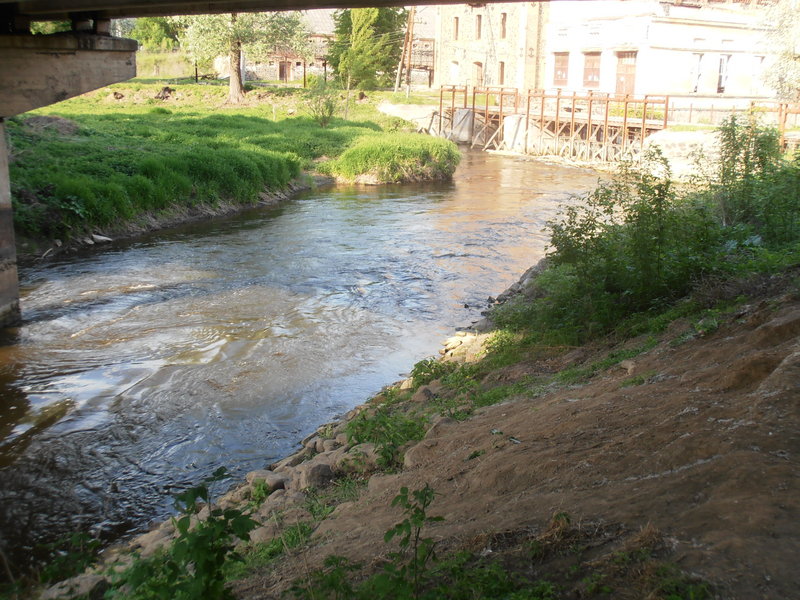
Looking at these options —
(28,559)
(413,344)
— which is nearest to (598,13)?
(413,344)

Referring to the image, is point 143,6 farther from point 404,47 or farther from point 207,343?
point 404,47

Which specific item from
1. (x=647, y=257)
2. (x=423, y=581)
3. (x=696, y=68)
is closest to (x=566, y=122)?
(x=696, y=68)

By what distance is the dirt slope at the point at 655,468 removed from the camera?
335 cm

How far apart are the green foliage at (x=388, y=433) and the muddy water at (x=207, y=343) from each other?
1337 millimetres

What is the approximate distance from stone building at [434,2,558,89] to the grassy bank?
1980cm

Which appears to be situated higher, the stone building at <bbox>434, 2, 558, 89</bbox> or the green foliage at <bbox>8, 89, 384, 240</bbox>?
the stone building at <bbox>434, 2, 558, 89</bbox>

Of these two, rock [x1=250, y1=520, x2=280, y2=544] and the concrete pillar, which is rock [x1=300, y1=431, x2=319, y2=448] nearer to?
rock [x1=250, y1=520, x2=280, y2=544]

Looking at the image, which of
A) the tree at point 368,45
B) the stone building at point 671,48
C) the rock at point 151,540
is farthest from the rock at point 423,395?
the tree at point 368,45

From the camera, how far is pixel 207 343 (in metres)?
11.0

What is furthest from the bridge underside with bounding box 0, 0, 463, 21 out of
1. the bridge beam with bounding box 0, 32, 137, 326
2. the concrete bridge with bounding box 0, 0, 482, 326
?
the bridge beam with bounding box 0, 32, 137, 326

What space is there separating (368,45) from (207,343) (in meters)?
46.4

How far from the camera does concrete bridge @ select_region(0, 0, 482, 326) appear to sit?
1038cm

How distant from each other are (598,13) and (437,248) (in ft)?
101

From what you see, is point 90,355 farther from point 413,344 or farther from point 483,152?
point 483,152
